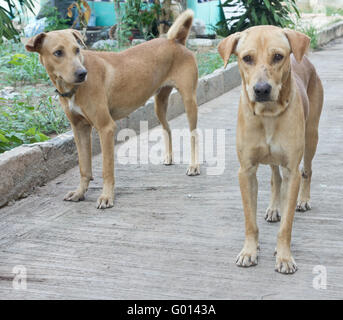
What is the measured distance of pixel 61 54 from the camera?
14.0 feet

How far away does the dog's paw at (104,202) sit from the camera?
15.0ft

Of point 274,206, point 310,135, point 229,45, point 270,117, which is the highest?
point 229,45

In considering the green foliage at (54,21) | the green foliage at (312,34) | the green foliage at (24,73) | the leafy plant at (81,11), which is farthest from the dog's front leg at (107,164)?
the green foliage at (312,34)

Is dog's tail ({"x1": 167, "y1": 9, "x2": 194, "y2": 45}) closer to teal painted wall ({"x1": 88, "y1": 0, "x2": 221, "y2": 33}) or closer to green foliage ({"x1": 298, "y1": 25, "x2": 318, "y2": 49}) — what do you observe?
teal painted wall ({"x1": 88, "y1": 0, "x2": 221, "y2": 33})

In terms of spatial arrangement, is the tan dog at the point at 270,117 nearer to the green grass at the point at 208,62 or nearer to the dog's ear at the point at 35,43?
the dog's ear at the point at 35,43

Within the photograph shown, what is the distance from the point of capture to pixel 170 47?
209 inches

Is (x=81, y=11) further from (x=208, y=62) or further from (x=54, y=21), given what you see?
(x=208, y=62)

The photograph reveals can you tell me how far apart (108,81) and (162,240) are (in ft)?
5.16

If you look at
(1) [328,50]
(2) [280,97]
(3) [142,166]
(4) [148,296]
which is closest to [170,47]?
(3) [142,166]

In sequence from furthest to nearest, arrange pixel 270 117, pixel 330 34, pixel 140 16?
pixel 330 34 < pixel 140 16 < pixel 270 117

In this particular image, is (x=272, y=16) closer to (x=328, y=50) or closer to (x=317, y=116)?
(x=328, y=50)

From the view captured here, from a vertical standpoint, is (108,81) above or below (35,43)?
below

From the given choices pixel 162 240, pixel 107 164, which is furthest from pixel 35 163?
pixel 162 240

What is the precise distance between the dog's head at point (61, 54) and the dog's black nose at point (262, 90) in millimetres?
1632
